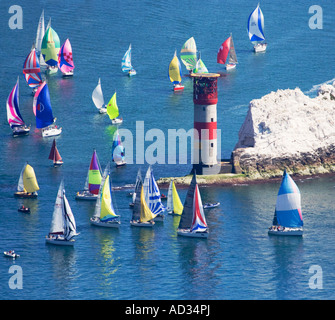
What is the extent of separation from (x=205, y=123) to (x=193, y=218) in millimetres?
23251

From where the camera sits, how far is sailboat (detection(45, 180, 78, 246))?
495 ft

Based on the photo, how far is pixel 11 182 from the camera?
6880 inches

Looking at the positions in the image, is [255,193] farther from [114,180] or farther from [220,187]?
[114,180]

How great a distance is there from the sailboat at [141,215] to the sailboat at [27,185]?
1662 centimetres

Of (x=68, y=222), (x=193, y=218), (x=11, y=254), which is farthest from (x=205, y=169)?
(x=11, y=254)

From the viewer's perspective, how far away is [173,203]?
162 meters

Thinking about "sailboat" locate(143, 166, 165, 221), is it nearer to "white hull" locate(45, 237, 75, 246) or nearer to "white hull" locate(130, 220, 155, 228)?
"white hull" locate(130, 220, 155, 228)

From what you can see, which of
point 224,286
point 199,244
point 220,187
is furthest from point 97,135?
point 224,286

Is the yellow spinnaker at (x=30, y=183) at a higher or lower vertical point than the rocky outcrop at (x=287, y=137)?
lower

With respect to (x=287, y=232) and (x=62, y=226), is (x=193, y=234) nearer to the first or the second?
(x=287, y=232)

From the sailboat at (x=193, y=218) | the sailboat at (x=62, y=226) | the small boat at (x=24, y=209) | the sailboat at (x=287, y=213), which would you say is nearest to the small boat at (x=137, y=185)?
the sailboat at (x=193, y=218)

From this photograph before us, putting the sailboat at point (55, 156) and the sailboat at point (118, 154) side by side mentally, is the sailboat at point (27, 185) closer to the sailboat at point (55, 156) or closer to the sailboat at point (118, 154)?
the sailboat at point (55, 156)

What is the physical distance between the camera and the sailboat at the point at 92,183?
16750 centimetres

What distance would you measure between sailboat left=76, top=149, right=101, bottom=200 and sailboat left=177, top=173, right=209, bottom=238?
55.1ft
